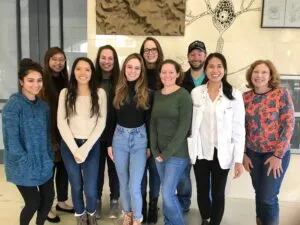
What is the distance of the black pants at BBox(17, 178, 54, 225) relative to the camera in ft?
6.81

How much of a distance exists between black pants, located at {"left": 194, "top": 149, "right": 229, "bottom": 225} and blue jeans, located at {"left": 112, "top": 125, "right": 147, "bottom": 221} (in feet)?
1.37

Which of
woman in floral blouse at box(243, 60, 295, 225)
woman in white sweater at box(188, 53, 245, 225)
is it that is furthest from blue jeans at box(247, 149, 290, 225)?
woman in white sweater at box(188, 53, 245, 225)

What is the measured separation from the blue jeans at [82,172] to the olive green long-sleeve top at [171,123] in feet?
1.52

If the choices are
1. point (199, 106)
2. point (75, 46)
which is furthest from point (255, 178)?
point (75, 46)

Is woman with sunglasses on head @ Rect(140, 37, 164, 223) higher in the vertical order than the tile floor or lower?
higher

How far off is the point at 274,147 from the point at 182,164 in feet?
2.13

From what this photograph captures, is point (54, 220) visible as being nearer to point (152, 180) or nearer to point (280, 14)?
point (152, 180)

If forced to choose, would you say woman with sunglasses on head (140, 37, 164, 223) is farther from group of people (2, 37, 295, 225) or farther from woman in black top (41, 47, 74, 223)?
woman in black top (41, 47, 74, 223)

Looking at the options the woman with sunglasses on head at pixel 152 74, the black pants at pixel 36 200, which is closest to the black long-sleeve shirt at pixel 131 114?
the woman with sunglasses on head at pixel 152 74

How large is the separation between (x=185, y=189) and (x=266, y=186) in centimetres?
81

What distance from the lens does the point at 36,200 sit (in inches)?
82.9

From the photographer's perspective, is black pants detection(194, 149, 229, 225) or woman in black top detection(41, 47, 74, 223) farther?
woman in black top detection(41, 47, 74, 223)

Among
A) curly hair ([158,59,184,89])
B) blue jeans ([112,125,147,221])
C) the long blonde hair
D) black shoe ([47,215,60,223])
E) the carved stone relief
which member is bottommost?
black shoe ([47,215,60,223])

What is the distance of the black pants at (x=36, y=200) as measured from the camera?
2.08 m
